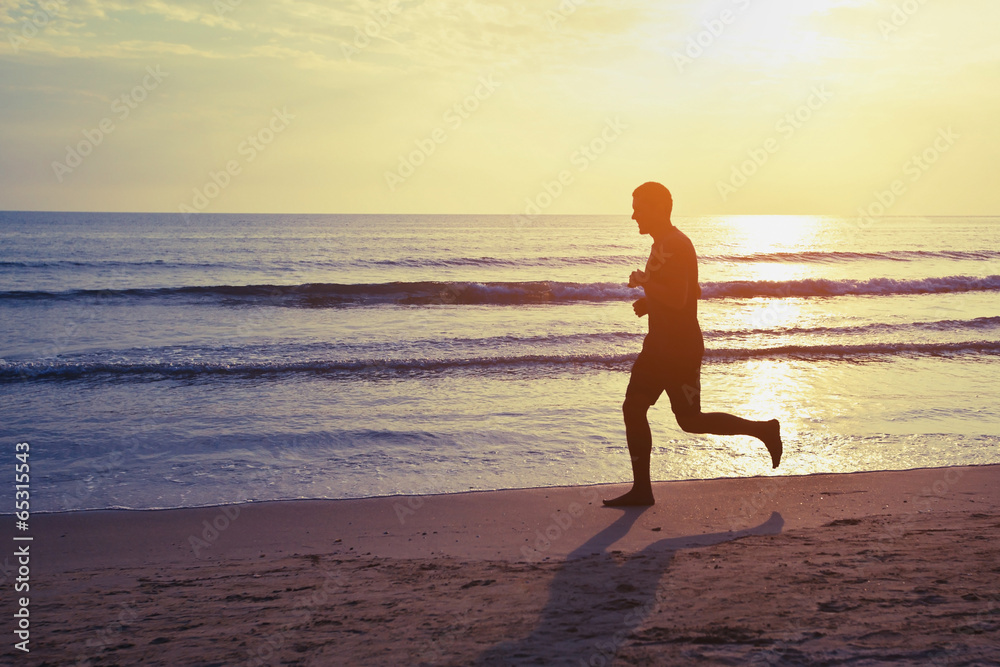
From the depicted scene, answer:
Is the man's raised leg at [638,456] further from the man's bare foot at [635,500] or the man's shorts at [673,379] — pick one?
the man's shorts at [673,379]

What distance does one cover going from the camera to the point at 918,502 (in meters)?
4.60

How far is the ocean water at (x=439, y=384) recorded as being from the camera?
570 cm

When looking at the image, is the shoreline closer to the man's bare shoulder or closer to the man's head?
the man's bare shoulder

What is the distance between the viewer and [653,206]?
14.4 ft

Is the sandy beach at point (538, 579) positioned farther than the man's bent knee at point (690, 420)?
No

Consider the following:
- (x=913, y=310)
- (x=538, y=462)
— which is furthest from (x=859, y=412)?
(x=913, y=310)

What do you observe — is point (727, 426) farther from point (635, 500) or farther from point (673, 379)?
point (635, 500)

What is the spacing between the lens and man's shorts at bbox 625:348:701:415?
4.37 metres

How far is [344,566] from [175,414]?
493cm

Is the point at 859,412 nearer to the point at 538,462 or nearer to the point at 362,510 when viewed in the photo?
the point at 538,462

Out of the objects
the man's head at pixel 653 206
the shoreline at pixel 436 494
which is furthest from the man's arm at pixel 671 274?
the shoreline at pixel 436 494

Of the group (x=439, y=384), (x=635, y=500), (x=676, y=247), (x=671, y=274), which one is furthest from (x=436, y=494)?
(x=439, y=384)

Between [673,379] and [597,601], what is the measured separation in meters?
1.79

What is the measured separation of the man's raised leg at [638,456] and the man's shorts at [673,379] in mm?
156
